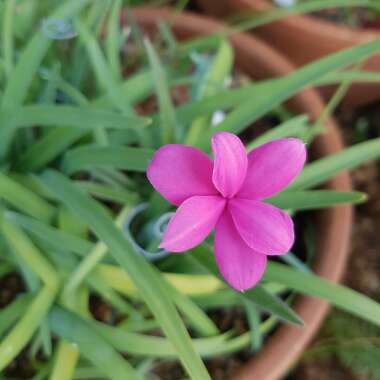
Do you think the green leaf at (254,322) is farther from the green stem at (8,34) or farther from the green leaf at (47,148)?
the green stem at (8,34)

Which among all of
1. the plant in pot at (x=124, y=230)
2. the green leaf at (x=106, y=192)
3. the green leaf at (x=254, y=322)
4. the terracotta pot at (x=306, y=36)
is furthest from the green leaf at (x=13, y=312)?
the terracotta pot at (x=306, y=36)

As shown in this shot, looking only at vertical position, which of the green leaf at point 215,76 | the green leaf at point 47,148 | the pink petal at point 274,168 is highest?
the pink petal at point 274,168

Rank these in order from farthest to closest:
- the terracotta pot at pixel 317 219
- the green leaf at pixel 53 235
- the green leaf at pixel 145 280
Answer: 1. the terracotta pot at pixel 317 219
2. the green leaf at pixel 53 235
3. the green leaf at pixel 145 280

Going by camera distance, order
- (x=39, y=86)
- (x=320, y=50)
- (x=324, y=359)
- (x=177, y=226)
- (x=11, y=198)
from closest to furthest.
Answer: (x=177, y=226) < (x=11, y=198) < (x=39, y=86) < (x=324, y=359) < (x=320, y=50)

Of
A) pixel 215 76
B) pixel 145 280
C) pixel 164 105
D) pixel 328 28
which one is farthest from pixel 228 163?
pixel 328 28

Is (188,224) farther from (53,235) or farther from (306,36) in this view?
(306,36)

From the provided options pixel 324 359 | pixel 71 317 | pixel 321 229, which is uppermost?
pixel 71 317

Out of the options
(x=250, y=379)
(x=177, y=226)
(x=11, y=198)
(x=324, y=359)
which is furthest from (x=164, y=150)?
(x=324, y=359)

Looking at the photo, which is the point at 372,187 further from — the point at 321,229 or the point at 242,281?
the point at 242,281

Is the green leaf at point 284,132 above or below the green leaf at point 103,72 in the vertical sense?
below
